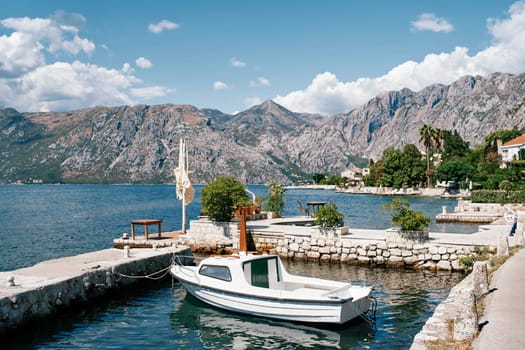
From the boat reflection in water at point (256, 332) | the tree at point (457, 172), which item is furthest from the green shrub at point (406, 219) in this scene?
the tree at point (457, 172)

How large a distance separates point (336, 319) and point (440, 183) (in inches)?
4869

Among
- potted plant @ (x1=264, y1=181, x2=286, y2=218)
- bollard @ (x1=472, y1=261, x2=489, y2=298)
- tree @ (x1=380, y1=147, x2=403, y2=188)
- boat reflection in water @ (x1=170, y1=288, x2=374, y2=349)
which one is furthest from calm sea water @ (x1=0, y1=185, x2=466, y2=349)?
tree @ (x1=380, y1=147, x2=403, y2=188)

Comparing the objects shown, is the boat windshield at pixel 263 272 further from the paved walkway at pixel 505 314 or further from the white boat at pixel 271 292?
the paved walkway at pixel 505 314

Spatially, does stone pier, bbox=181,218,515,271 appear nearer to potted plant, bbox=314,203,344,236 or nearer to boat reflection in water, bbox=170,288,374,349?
potted plant, bbox=314,203,344,236

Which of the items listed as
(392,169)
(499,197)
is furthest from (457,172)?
(499,197)

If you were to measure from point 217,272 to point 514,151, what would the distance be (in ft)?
370

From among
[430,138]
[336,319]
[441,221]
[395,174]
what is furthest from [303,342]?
[395,174]

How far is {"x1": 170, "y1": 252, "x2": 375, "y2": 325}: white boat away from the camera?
15234 mm

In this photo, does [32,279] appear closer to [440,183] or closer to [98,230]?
[98,230]

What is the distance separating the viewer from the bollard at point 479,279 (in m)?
12.9

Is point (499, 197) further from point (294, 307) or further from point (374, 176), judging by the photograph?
point (374, 176)

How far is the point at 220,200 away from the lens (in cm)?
3216

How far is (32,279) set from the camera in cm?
1739

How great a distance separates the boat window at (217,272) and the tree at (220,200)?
13519 millimetres
